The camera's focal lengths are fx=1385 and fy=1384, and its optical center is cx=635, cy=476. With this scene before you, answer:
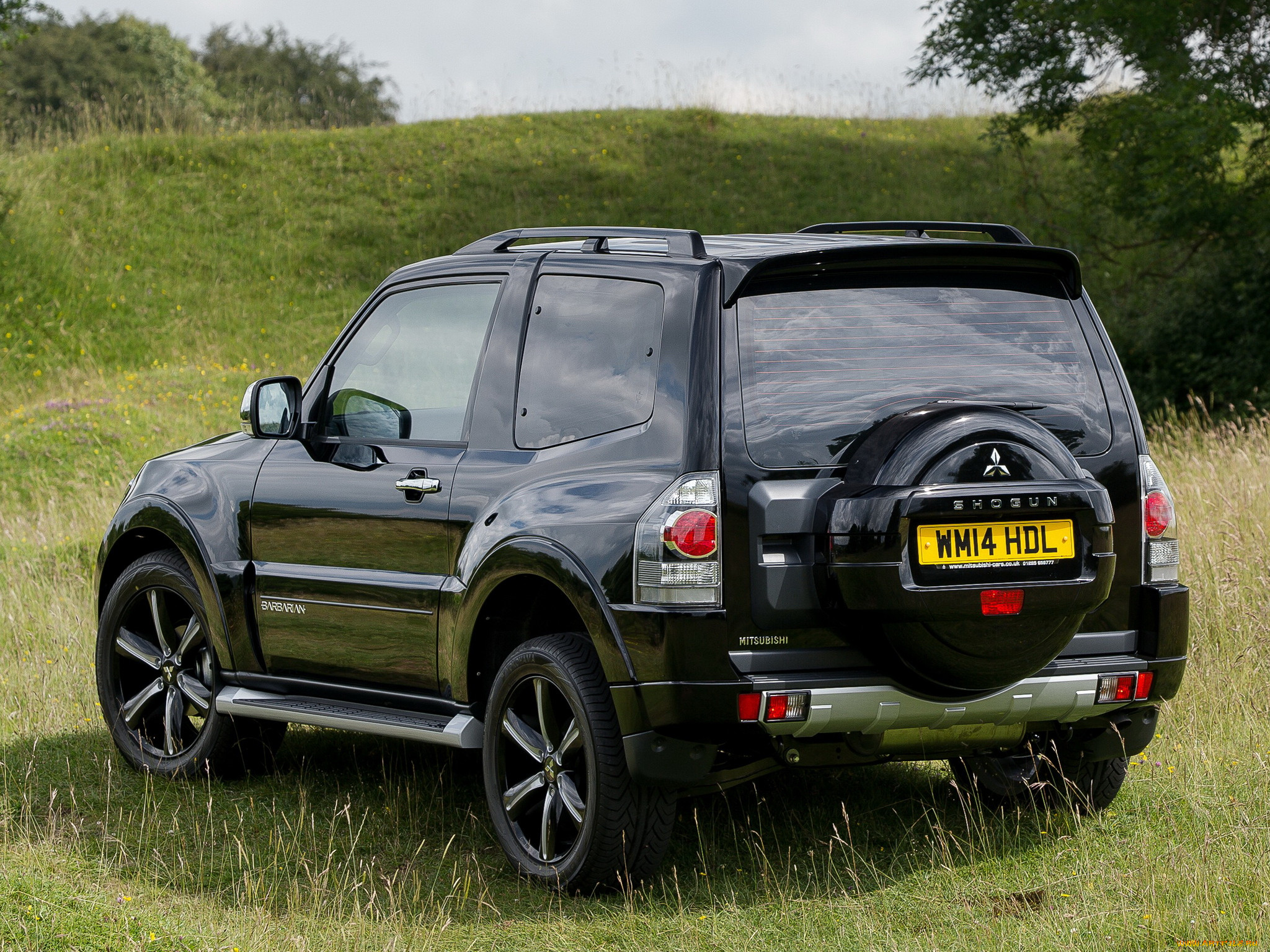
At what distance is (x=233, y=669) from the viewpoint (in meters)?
5.64

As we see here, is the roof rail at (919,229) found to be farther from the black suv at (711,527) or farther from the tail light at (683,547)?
the tail light at (683,547)

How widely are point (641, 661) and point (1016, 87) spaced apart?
17556 mm

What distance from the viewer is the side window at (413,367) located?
5035 mm

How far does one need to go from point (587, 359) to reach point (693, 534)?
928 millimetres

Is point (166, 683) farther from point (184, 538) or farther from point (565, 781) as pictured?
point (565, 781)

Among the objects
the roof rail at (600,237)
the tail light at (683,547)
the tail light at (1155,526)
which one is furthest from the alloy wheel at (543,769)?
the tail light at (1155,526)

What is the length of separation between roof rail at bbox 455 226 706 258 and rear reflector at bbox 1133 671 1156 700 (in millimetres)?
1877

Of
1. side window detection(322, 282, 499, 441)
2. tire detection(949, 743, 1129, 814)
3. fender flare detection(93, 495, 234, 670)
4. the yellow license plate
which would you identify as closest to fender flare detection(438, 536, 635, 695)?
side window detection(322, 282, 499, 441)

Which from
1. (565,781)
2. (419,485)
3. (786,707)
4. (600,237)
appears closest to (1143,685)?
(786,707)

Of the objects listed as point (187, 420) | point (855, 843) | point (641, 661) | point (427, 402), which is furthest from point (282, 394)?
point (187, 420)

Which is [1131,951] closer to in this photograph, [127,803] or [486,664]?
[486,664]

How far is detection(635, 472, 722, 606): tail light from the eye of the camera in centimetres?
381

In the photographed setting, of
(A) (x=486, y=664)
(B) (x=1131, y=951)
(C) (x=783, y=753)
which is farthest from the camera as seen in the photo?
(A) (x=486, y=664)

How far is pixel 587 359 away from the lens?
177 inches
